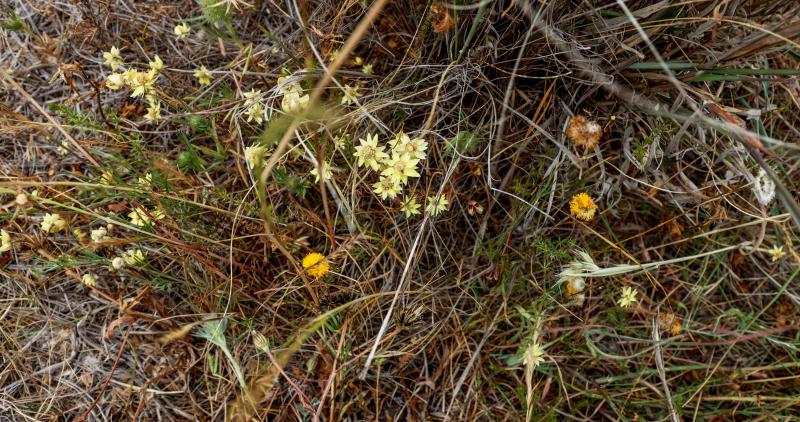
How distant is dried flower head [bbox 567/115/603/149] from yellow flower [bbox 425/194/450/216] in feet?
1.28

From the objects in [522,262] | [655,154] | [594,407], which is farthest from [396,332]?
[655,154]

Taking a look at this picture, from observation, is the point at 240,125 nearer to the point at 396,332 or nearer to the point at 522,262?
the point at 396,332

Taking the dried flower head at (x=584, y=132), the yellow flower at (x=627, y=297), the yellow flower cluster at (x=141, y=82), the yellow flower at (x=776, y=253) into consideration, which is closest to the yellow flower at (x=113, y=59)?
the yellow flower cluster at (x=141, y=82)

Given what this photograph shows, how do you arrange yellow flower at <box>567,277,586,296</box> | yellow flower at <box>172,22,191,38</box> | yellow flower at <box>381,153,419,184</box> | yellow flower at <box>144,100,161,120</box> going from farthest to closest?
yellow flower at <box>172,22,191,38</box> → yellow flower at <box>144,100,161,120</box> → yellow flower at <box>567,277,586,296</box> → yellow flower at <box>381,153,419,184</box>

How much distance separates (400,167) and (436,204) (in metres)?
0.18

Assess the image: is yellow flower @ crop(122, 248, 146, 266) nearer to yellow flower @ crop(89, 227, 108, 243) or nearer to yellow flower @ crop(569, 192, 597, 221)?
yellow flower @ crop(89, 227, 108, 243)

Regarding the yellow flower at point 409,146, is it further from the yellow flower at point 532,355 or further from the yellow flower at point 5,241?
the yellow flower at point 5,241

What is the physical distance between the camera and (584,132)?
1.38 m

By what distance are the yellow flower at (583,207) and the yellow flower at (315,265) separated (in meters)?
0.69

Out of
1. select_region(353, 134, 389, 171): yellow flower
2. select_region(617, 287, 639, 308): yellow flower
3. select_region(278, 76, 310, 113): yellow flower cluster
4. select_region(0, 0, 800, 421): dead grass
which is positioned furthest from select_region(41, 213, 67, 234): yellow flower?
select_region(617, 287, 639, 308): yellow flower

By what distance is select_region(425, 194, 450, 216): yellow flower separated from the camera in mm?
1378

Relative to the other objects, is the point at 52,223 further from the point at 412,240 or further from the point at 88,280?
the point at 412,240

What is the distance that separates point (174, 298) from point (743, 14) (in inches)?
70.1

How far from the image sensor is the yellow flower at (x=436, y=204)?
1.38 meters
